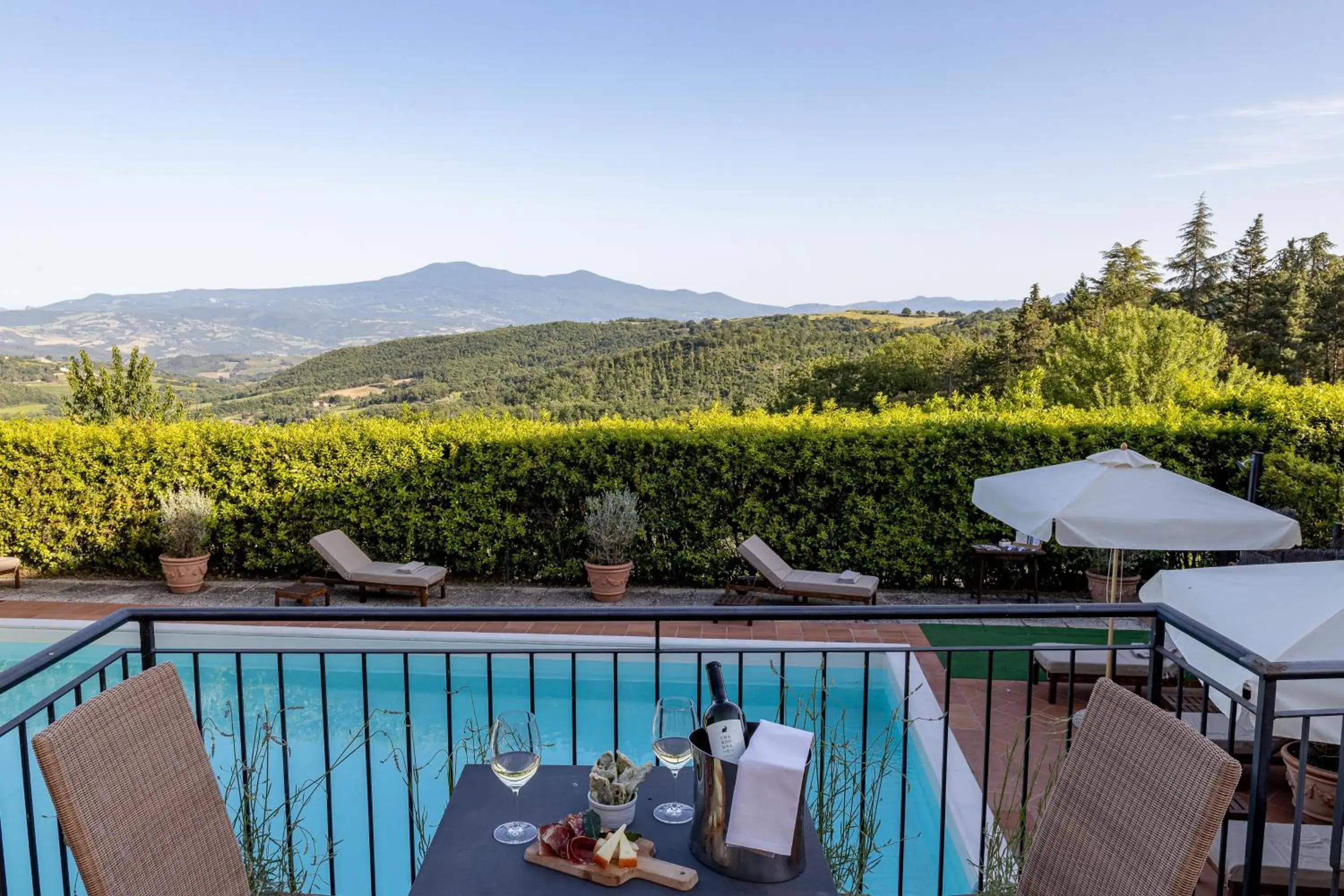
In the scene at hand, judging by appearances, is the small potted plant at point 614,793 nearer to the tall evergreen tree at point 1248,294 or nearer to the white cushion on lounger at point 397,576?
the white cushion on lounger at point 397,576

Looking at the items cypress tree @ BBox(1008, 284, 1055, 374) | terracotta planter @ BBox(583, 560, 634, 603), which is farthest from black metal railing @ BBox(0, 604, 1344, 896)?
cypress tree @ BBox(1008, 284, 1055, 374)

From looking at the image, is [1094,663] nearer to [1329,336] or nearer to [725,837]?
[725,837]

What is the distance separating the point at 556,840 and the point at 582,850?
60 millimetres

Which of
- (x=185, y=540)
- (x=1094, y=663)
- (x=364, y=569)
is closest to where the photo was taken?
(x=1094, y=663)

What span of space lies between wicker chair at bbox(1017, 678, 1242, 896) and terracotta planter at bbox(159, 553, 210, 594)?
29.9ft

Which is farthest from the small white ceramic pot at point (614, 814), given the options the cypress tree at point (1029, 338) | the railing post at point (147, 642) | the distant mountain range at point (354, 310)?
the distant mountain range at point (354, 310)

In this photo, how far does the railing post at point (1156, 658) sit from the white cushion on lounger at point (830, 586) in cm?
546

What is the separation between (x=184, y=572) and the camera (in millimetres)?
9312

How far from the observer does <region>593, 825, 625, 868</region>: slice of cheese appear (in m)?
1.85

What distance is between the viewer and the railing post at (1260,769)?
2250 millimetres

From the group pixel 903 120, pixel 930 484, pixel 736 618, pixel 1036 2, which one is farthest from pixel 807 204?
pixel 736 618

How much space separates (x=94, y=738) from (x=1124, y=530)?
212 inches

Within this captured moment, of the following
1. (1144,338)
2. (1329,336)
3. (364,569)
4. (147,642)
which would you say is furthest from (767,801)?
(1329,336)

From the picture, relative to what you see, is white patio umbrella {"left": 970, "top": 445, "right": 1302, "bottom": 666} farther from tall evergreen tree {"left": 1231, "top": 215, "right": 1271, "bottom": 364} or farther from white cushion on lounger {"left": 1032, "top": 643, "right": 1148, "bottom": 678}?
tall evergreen tree {"left": 1231, "top": 215, "right": 1271, "bottom": 364}
